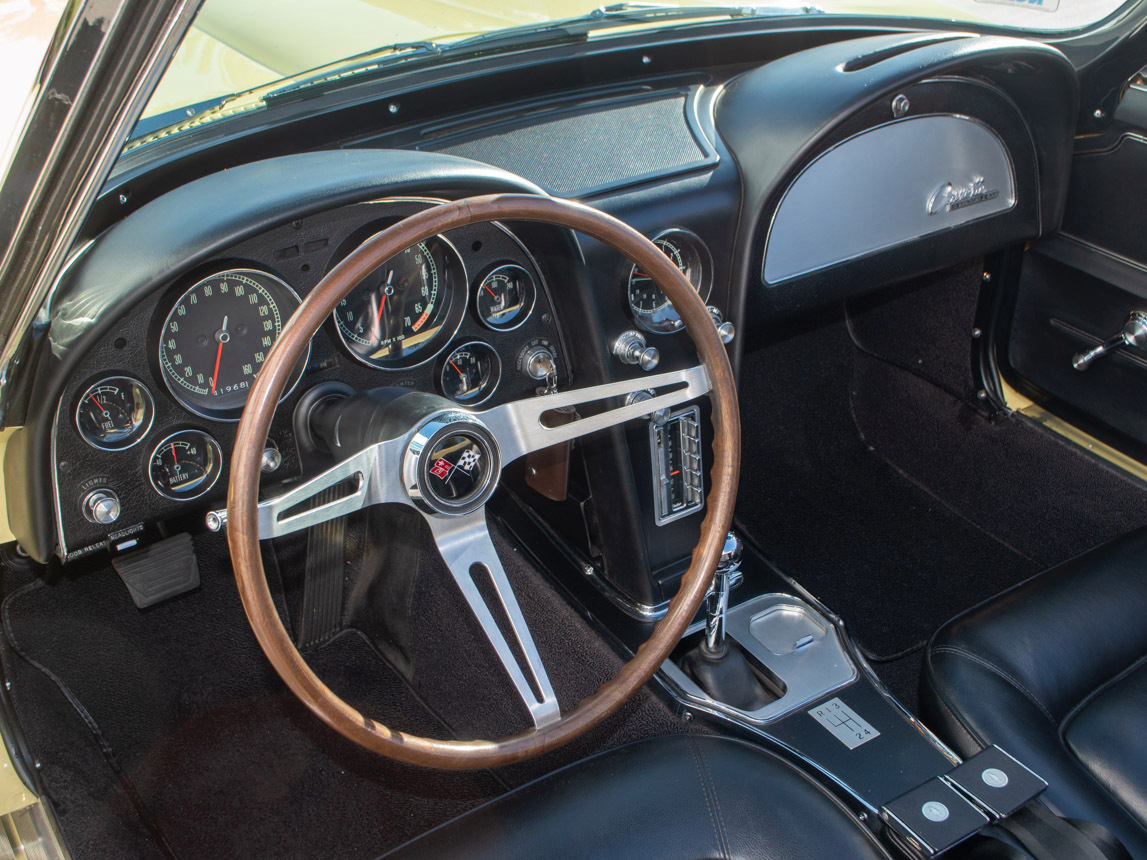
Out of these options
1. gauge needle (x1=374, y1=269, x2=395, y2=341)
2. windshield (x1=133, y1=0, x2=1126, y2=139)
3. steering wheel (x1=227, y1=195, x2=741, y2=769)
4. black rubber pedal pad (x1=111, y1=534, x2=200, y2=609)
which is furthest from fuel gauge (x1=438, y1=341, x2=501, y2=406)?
black rubber pedal pad (x1=111, y1=534, x2=200, y2=609)

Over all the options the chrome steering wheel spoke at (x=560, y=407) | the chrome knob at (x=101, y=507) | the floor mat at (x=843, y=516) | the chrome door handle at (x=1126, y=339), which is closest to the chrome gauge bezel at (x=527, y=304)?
the chrome steering wheel spoke at (x=560, y=407)

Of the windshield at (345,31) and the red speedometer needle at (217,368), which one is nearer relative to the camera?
the red speedometer needle at (217,368)

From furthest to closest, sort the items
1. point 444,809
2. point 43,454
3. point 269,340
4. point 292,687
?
point 444,809
point 269,340
point 43,454
point 292,687

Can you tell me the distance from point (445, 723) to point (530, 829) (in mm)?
958

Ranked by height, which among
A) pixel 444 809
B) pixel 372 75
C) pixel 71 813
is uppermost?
pixel 372 75

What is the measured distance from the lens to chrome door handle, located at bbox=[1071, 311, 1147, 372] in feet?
7.42

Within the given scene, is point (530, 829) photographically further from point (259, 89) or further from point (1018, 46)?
point (1018, 46)

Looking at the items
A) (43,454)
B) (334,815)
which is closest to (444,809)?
(334,815)

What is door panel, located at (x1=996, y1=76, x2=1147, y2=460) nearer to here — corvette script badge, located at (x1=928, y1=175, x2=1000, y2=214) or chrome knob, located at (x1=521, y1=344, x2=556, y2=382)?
corvette script badge, located at (x1=928, y1=175, x2=1000, y2=214)

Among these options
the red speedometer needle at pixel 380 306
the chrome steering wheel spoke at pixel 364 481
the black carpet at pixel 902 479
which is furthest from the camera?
the black carpet at pixel 902 479

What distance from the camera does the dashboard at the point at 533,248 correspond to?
1.38 m

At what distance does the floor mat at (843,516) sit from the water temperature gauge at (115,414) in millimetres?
1782

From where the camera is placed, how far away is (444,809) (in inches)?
82.9

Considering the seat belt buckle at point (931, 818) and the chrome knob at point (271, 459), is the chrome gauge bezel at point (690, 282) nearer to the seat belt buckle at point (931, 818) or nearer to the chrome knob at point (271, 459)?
the chrome knob at point (271, 459)
